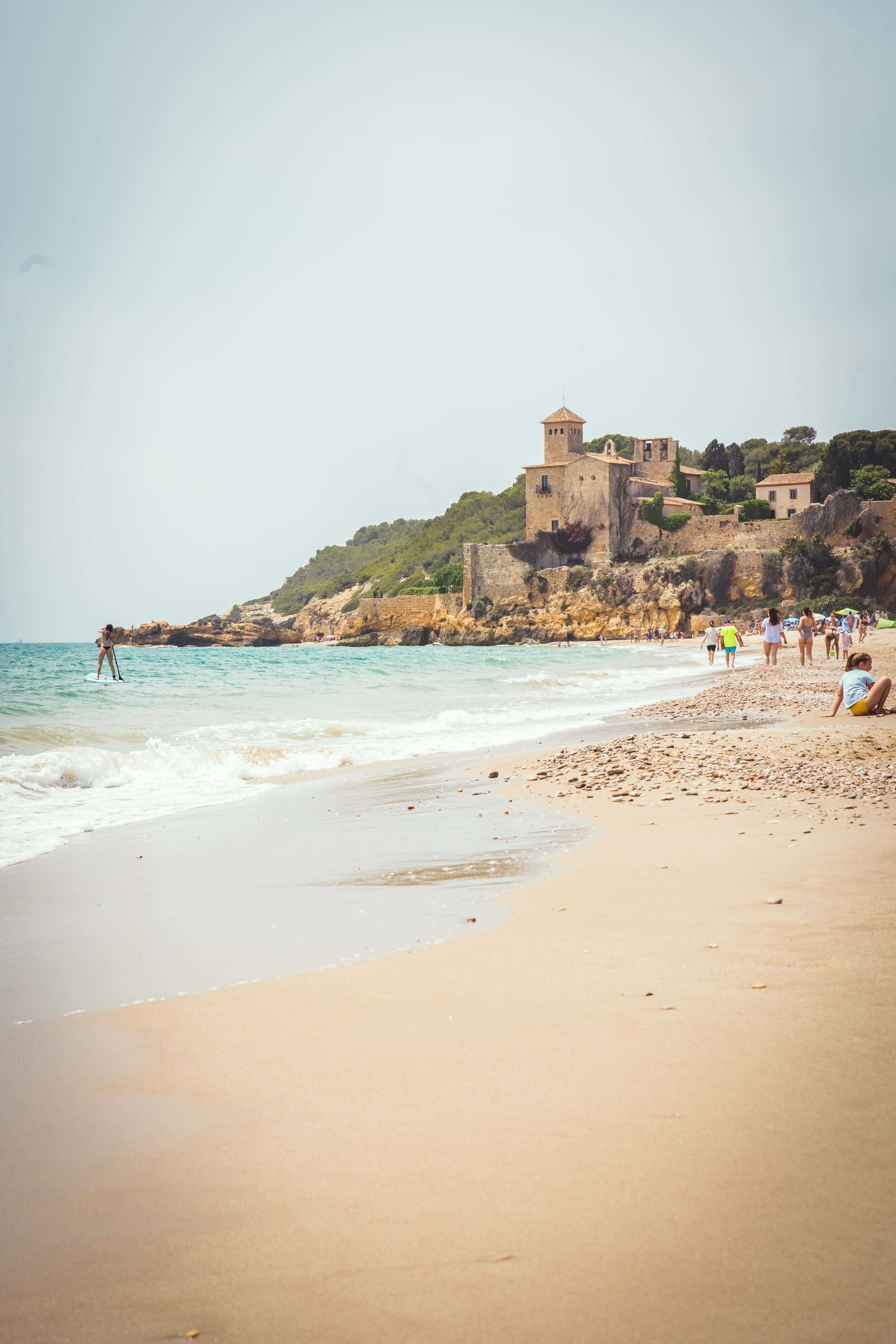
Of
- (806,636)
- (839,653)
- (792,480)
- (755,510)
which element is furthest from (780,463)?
(806,636)

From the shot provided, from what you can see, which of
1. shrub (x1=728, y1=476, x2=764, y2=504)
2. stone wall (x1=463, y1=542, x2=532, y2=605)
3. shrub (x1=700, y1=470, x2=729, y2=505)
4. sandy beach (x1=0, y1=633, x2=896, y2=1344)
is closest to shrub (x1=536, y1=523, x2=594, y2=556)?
stone wall (x1=463, y1=542, x2=532, y2=605)

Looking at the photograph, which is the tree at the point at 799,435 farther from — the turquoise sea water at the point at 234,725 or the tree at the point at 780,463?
the turquoise sea water at the point at 234,725

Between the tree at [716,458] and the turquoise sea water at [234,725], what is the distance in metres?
53.4

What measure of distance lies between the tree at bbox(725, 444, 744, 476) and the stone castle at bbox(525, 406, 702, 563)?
28.2ft

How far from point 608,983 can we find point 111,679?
26.4 meters

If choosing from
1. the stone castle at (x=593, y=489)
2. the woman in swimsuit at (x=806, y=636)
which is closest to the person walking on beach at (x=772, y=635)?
the woman in swimsuit at (x=806, y=636)

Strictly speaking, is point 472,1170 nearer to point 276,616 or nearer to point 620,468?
point 620,468

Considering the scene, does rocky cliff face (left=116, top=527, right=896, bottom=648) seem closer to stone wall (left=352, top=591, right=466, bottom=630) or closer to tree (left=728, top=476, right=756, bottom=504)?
stone wall (left=352, top=591, right=466, bottom=630)

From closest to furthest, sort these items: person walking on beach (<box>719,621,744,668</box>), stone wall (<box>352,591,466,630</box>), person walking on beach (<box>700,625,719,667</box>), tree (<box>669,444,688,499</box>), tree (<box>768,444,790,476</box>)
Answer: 1. person walking on beach (<box>719,621,744,668</box>)
2. person walking on beach (<box>700,625,719,667</box>)
3. tree (<box>669,444,688,499</box>)
4. stone wall (<box>352,591,466,630</box>)
5. tree (<box>768,444,790,476</box>)

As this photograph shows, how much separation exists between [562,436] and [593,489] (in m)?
6.95

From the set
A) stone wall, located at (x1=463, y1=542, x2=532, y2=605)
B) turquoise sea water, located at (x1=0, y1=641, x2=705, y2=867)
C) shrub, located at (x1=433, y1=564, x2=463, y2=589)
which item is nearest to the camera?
turquoise sea water, located at (x1=0, y1=641, x2=705, y2=867)

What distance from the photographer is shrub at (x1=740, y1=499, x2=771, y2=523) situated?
67625 millimetres

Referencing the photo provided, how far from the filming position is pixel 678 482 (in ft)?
235

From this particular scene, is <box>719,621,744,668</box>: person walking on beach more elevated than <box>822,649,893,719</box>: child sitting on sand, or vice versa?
<box>719,621,744,668</box>: person walking on beach
